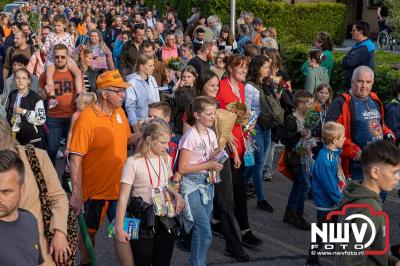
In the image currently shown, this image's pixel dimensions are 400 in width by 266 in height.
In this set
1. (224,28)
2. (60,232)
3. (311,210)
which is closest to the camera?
(60,232)

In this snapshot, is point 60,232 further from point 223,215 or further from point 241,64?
point 241,64

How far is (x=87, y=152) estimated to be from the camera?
5621mm

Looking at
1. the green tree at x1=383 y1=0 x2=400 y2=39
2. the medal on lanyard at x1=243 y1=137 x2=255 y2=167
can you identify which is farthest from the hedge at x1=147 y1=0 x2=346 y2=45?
the medal on lanyard at x1=243 y1=137 x2=255 y2=167

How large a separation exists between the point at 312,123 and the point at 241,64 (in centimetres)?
101

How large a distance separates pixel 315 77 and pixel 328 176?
4173 millimetres

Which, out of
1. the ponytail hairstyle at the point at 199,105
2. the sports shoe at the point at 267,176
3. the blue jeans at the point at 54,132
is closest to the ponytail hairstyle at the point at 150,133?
the ponytail hairstyle at the point at 199,105

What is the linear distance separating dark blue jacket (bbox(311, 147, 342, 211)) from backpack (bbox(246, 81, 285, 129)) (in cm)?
147

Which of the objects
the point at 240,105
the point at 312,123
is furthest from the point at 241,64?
the point at 312,123

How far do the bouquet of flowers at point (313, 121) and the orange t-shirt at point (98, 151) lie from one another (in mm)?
2557

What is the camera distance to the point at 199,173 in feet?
19.5

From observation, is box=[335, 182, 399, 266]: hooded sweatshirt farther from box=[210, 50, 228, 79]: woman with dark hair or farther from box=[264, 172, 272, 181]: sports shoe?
box=[210, 50, 228, 79]: woman with dark hair

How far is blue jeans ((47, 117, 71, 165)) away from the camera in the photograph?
27.6 ft

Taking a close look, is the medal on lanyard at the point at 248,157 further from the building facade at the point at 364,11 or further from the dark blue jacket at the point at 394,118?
the building facade at the point at 364,11

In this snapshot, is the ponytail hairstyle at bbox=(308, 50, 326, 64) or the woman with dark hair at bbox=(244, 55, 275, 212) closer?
the woman with dark hair at bbox=(244, 55, 275, 212)
